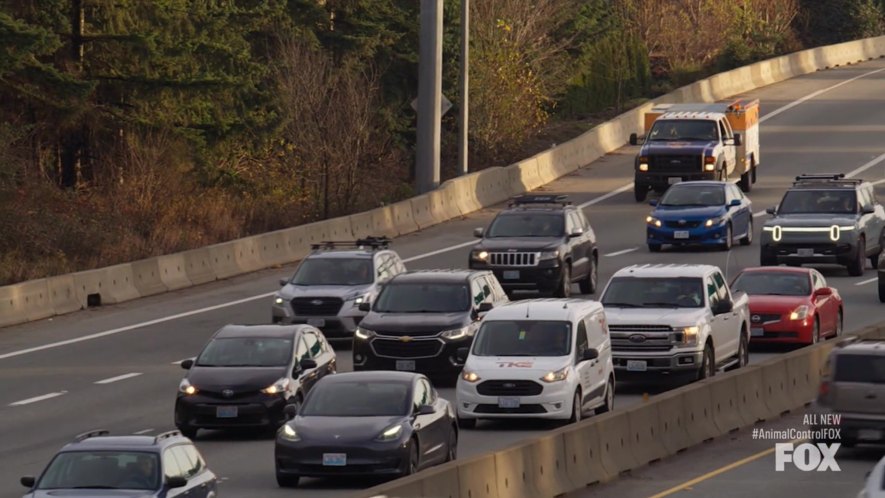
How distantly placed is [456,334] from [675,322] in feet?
11.1

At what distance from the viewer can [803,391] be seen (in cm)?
2806

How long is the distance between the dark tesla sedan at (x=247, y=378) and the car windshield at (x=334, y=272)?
7.39 meters

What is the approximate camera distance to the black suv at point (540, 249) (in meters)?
36.6

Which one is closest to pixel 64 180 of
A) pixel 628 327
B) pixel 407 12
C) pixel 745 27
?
pixel 407 12

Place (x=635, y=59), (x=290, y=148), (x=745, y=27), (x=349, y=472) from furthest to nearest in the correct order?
(x=745, y=27) → (x=635, y=59) → (x=290, y=148) → (x=349, y=472)

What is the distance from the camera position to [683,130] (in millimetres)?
52156

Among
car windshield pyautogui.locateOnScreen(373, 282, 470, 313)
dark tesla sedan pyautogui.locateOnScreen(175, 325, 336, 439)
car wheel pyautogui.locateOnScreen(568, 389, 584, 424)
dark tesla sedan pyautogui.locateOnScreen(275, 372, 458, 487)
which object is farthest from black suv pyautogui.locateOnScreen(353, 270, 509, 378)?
dark tesla sedan pyautogui.locateOnScreen(275, 372, 458, 487)

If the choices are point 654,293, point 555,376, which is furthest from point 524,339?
point 654,293

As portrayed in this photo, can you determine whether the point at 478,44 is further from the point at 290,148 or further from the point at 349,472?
the point at 349,472

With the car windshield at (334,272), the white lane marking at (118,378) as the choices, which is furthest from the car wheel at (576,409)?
the car windshield at (334,272)

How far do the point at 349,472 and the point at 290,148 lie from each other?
39635 millimetres

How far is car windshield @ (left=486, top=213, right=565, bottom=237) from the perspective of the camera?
37.5m

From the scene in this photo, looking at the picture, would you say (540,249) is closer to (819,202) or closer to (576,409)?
(819,202)

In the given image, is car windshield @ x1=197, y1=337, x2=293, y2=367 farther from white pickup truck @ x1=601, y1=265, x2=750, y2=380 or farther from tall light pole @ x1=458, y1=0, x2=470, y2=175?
tall light pole @ x1=458, y1=0, x2=470, y2=175
